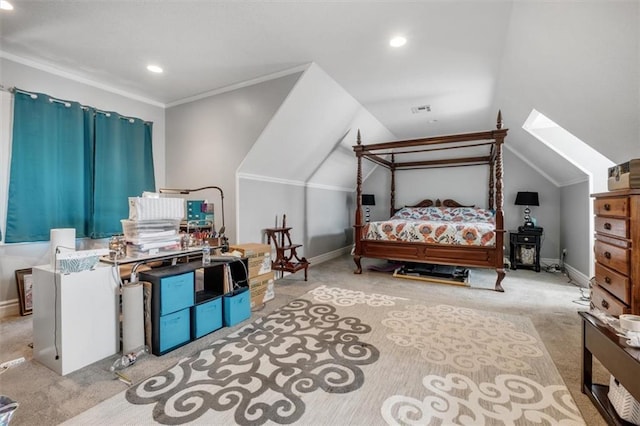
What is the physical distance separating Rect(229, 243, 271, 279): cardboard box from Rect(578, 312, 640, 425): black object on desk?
2.60 meters

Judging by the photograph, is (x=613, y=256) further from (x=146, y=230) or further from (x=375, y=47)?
(x=146, y=230)

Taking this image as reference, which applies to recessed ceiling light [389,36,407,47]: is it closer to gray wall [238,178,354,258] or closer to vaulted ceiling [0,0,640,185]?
vaulted ceiling [0,0,640,185]

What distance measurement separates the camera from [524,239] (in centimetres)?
460

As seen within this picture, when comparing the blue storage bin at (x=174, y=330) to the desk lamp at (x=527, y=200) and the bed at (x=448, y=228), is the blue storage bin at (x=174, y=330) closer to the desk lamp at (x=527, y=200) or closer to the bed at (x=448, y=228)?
the bed at (x=448, y=228)

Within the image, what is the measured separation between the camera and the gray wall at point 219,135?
3.26 meters

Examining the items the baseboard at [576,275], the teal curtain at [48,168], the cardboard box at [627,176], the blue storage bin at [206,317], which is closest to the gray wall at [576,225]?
the baseboard at [576,275]

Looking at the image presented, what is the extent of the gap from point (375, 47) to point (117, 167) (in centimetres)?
332

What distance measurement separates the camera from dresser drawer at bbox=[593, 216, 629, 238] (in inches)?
66.1

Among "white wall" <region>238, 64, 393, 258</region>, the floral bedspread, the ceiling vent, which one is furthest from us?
the ceiling vent

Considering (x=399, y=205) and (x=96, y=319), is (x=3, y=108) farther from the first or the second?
(x=399, y=205)

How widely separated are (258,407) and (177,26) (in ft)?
9.25

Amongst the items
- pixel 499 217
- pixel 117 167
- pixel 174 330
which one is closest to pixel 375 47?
pixel 499 217

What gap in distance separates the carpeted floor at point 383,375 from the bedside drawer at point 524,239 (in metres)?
1.87

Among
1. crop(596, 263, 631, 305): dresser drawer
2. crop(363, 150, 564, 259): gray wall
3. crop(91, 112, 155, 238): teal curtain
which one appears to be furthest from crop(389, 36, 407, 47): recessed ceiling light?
crop(363, 150, 564, 259): gray wall
